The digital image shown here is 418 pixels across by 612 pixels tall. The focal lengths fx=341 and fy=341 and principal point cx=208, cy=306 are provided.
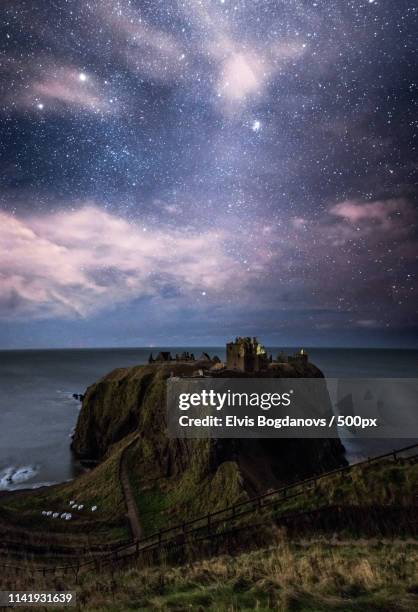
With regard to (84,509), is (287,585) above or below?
above

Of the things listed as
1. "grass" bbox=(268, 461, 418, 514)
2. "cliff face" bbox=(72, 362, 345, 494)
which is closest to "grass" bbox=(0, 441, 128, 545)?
"cliff face" bbox=(72, 362, 345, 494)

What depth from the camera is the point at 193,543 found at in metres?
20.4

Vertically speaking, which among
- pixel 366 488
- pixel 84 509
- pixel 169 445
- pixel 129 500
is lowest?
pixel 84 509

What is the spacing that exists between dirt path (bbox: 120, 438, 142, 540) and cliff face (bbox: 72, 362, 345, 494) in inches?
59.5

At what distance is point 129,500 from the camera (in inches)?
1415

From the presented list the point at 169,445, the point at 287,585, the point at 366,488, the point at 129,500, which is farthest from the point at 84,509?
the point at 287,585

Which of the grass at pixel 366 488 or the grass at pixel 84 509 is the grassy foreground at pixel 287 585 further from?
the grass at pixel 84 509

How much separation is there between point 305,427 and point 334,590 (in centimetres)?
4547

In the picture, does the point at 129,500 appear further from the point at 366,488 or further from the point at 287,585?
the point at 287,585

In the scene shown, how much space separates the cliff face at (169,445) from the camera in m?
36.0

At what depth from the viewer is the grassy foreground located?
8977 mm

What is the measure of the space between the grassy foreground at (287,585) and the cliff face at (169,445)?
20.1 meters

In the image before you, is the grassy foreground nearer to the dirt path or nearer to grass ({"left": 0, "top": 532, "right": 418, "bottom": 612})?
grass ({"left": 0, "top": 532, "right": 418, "bottom": 612})

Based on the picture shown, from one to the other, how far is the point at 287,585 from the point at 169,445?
1280 inches
